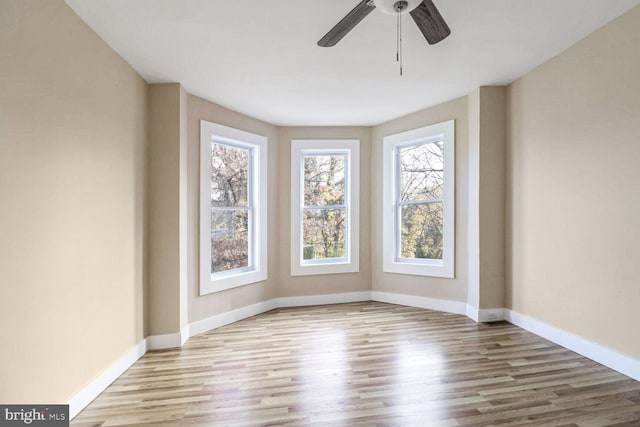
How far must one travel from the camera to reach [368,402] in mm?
2152

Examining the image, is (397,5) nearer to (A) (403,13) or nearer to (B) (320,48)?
(A) (403,13)

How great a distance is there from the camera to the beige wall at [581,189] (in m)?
2.39

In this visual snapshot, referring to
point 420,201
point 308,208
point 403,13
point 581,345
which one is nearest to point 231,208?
point 308,208

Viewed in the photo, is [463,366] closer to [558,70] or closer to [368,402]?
[368,402]

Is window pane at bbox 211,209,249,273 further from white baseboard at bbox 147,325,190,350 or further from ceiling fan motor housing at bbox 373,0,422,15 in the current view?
ceiling fan motor housing at bbox 373,0,422,15

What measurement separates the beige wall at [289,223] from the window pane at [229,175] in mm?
531

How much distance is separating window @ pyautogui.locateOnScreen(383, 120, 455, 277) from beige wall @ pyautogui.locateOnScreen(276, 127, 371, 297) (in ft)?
0.96

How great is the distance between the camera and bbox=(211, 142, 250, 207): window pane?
3.88 meters

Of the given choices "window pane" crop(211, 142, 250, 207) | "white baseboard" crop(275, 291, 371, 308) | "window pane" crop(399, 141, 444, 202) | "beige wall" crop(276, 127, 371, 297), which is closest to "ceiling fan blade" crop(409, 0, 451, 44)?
"window pane" crop(399, 141, 444, 202)

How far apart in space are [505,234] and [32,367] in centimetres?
399

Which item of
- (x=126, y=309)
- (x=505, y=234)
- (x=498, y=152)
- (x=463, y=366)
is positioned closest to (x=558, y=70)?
(x=498, y=152)

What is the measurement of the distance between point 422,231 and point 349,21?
3.10 metres

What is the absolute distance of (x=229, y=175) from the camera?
4047 mm

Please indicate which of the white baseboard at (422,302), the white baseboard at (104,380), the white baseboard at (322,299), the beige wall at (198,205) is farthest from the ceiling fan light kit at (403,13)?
the white baseboard at (322,299)
